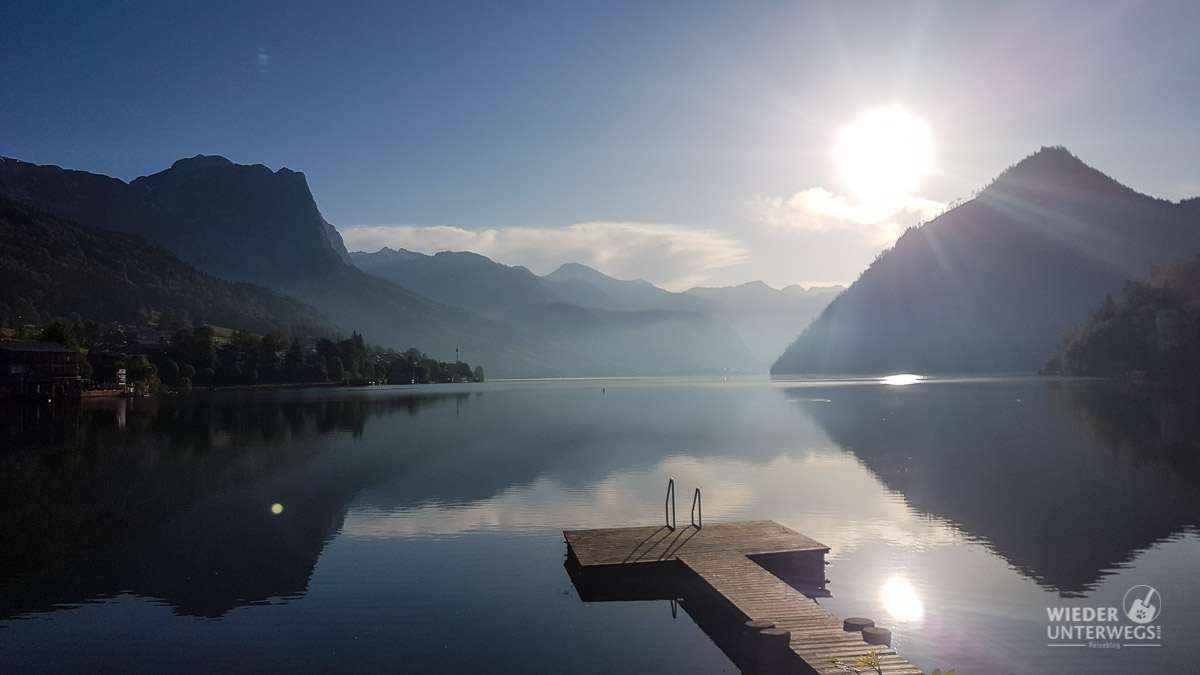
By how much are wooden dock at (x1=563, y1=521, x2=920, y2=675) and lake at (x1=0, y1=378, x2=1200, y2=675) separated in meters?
0.84

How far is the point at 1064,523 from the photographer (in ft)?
102

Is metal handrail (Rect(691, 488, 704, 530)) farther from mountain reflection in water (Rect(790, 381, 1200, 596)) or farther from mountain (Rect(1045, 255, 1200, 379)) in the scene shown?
mountain (Rect(1045, 255, 1200, 379))

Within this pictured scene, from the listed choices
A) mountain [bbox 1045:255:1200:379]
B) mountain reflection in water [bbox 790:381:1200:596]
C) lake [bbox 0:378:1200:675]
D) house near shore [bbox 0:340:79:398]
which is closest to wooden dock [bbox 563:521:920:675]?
lake [bbox 0:378:1200:675]

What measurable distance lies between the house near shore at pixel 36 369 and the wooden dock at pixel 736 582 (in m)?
138

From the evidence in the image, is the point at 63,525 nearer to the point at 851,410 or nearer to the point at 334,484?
the point at 334,484

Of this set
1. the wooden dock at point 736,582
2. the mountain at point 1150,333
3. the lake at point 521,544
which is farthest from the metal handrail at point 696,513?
the mountain at point 1150,333

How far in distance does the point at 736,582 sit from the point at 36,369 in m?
154

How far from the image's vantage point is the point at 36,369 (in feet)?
450

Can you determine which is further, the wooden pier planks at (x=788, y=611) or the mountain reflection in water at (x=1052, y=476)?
the mountain reflection in water at (x=1052, y=476)

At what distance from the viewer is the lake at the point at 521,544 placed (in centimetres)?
1833

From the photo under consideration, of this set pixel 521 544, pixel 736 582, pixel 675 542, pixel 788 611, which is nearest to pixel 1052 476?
pixel 675 542

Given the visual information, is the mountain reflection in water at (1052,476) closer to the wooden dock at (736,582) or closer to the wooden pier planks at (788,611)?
the wooden dock at (736,582)

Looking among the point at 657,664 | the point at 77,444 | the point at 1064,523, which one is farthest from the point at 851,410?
the point at 657,664

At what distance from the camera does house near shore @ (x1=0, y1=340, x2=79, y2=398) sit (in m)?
129
